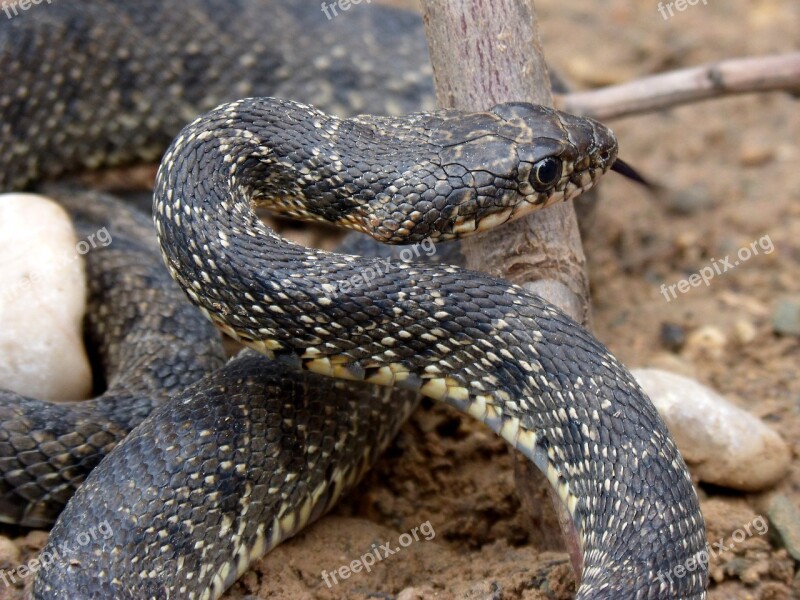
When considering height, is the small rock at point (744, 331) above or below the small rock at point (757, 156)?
below

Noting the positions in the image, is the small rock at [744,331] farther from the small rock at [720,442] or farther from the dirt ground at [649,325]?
the small rock at [720,442]

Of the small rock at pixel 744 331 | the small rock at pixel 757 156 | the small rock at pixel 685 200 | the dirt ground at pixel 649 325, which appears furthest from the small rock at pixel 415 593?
the small rock at pixel 757 156

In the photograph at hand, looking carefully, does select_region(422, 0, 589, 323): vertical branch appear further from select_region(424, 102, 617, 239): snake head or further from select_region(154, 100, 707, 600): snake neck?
select_region(154, 100, 707, 600): snake neck

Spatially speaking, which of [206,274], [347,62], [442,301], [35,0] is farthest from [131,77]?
[442,301]

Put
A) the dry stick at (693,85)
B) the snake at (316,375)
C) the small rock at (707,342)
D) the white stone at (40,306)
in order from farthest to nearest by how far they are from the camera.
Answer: the dry stick at (693,85), the small rock at (707,342), the white stone at (40,306), the snake at (316,375)

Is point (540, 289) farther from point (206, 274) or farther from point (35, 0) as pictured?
point (35, 0)

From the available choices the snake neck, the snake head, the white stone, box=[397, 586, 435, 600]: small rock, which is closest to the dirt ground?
box=[397, 586, 435, 600]: small rock
